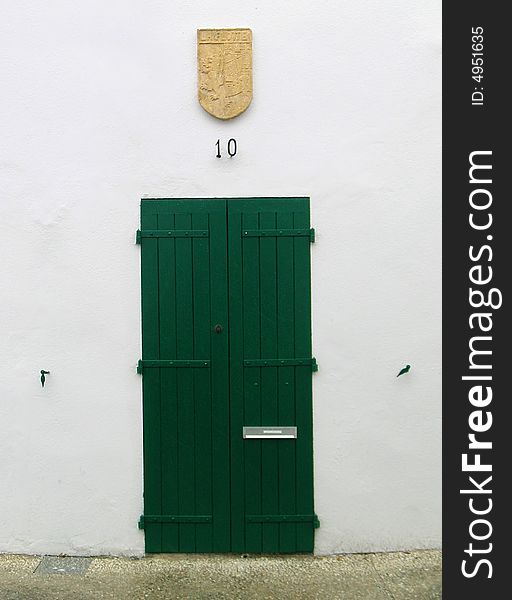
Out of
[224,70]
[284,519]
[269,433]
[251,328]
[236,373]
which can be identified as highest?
[224,70]

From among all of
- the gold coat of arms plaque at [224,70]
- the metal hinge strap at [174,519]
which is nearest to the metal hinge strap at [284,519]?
the metal hinge strap at [174,519]

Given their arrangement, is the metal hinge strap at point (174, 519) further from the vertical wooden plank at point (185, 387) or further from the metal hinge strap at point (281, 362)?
the metal hinge strap at point (281, 362)

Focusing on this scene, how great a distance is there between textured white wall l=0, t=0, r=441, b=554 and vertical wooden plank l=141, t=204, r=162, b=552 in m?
0.07

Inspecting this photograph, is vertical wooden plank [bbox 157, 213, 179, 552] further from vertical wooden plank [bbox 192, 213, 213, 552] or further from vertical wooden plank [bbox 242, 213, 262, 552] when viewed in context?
vertical wooden plank [bbox 242, 213, 262, 552]

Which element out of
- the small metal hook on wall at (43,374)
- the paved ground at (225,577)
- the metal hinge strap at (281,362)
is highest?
the metal hinge strap at (281,362)

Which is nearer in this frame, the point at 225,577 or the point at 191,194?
the point at 225,577

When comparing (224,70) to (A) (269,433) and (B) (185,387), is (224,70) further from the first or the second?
(A) (269,433)

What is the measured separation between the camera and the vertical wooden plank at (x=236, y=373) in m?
4.09

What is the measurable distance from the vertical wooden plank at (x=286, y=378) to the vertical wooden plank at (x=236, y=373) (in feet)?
0.78

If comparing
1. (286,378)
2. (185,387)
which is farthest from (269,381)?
(185,387)

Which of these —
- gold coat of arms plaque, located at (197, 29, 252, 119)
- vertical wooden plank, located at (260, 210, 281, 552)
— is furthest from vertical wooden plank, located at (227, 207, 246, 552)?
gold coat of arms plaque, located at (197, 29, 252, 119)

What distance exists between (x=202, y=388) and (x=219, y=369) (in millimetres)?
161

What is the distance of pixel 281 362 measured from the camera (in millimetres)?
4086

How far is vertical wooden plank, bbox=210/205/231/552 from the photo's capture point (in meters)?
4.09
